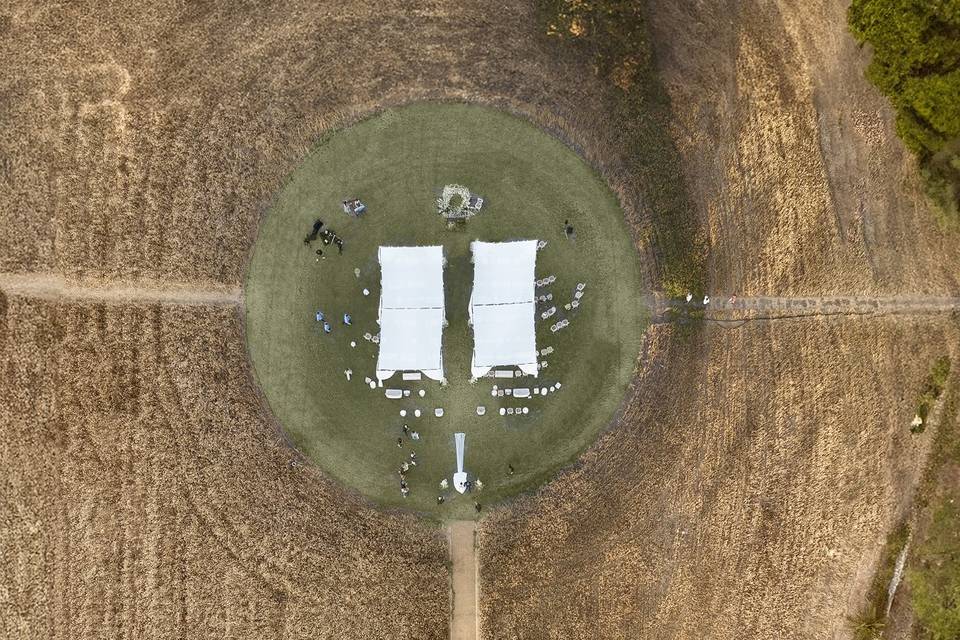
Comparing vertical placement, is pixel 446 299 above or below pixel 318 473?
above

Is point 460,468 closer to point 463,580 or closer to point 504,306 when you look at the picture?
point 463,580

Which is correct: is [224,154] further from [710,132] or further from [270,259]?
[710,132]

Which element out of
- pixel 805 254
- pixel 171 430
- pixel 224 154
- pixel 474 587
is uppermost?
pixel 224 154

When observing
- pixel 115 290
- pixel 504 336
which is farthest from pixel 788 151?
pixel 115 290

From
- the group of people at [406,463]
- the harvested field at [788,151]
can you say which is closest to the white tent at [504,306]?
the group of people at [406,463]

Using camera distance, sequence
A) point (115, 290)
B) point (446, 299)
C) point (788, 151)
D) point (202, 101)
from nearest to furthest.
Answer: point (115, 290) < point (202, 101) < point (788, 151) < point (446, 299)

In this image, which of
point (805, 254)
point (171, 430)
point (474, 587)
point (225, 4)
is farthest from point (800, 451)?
point (225, 4)

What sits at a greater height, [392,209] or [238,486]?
[392,209]
